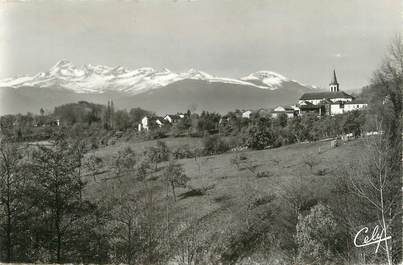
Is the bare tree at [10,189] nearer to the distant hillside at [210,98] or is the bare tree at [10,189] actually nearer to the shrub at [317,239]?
the shrub at [317,239]

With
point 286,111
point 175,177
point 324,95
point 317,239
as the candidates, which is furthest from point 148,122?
point 317,239

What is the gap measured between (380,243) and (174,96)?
38.9m

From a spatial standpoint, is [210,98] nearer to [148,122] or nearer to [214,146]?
[148,122]

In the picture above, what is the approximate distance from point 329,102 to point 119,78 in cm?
4010

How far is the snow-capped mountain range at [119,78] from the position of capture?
26.0 meters

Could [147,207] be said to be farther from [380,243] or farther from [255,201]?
[380,243]

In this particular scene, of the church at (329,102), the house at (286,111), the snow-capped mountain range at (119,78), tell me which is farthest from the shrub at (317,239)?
the house at (286,111)

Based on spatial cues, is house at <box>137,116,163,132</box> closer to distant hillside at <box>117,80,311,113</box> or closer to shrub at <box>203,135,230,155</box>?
distant hillside at <box>117,80,311,113</box>

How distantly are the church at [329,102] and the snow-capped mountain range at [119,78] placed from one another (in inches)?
764

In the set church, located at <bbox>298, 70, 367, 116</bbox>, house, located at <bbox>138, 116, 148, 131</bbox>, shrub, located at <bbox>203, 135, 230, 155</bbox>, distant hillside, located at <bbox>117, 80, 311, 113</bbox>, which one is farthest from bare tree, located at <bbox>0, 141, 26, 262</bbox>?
church, located at <bbox>298, 70, 367, 116</bbox>

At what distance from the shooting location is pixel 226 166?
33.0m

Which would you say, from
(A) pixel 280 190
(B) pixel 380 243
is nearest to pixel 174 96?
(A) pixel 280 190

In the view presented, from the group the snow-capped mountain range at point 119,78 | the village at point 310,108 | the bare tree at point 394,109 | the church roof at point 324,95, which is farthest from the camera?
the church roof at point 324,95

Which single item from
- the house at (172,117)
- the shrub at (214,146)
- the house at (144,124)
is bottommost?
the shrub at (214,146)
